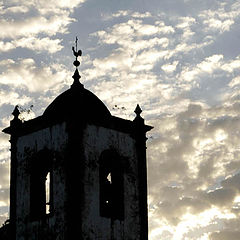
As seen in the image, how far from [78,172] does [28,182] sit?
246 centimetres

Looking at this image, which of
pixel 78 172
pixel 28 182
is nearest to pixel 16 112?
pixel 28 182

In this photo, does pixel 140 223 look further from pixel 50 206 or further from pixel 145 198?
pixel 50 206

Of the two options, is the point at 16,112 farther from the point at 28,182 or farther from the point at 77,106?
the point at 77,106

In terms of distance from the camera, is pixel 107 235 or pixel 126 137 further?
pixel 126 137

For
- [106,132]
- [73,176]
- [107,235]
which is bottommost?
[107,235]

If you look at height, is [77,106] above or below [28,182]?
above

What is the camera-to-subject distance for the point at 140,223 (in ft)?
90.8

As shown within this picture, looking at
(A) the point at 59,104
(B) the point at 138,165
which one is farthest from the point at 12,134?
(B) the point at 138,165

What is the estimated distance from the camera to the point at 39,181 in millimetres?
27578

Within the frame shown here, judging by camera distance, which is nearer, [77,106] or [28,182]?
[77,106]

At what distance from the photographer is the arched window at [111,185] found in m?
26.8

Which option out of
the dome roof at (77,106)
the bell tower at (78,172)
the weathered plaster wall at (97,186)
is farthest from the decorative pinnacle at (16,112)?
the weathered plaster wall at (97,186)

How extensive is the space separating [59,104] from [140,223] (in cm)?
467

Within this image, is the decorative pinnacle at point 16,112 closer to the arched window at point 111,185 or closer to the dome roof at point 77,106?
the dome roof at point 77,106
